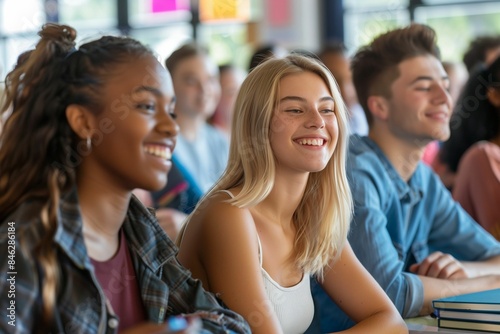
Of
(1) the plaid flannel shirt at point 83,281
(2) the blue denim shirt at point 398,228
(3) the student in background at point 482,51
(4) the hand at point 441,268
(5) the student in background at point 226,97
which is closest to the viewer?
(1) the plaid flannel shirt at point 83,281

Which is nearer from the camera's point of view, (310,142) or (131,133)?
(131,133)

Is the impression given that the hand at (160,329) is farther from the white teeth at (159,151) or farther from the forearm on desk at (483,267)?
the forearm on desk at (483,267)

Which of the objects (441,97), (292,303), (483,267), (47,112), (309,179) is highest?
(47,112)

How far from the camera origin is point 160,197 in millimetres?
2855

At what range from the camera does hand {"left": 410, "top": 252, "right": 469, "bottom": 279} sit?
6.27ft

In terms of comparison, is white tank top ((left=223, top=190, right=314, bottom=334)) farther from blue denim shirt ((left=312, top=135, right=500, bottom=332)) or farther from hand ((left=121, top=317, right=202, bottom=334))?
hand ((left=121, top=317, right=202, bottom=334))

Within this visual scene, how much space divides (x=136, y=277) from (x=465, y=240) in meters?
1.22

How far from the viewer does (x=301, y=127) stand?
158 cm

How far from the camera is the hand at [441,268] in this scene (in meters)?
1.91

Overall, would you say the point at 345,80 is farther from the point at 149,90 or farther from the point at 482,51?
the point at 149,90

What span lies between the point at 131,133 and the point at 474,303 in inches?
30.5

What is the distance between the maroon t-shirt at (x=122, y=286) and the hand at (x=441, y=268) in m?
0.90

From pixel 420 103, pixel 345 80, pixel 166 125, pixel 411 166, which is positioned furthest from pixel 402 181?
pixel 345 80

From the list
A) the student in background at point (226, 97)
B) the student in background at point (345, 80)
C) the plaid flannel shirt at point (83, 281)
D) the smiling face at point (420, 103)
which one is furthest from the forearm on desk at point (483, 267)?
the student in background at point (226, 97)
